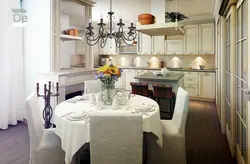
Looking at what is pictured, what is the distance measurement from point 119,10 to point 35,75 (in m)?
3.19

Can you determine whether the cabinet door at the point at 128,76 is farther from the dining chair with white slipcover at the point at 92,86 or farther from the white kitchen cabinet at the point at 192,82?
the dining chair with white slipcover at the point at 92,86

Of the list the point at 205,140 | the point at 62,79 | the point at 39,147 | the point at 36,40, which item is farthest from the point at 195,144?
the point at 36,40

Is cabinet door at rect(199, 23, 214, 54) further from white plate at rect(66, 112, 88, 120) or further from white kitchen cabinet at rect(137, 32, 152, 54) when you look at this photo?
white plate at rect(66, 112, 88, 120)

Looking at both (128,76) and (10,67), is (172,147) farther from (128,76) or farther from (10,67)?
(128,76)

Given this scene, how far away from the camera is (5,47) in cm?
388

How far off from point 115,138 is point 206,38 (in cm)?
596

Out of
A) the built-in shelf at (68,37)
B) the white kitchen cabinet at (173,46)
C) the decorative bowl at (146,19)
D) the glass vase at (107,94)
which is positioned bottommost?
the glass vase at (107,94)

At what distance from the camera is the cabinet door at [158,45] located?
24.3 ft

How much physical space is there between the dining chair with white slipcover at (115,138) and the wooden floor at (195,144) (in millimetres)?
1289

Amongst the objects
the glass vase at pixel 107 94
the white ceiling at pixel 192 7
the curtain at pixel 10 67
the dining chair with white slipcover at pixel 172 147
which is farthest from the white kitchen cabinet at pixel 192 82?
Result: the curtain at pixel 10 67

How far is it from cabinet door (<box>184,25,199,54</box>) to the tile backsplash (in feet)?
1.61

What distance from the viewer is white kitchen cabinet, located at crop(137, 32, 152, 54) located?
7688 millimetres

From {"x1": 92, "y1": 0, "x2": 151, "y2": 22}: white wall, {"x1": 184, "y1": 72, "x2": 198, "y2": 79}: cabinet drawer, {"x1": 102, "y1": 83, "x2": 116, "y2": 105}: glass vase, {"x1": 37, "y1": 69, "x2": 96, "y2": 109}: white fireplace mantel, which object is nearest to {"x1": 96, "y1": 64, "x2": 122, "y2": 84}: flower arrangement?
{"x1": 102, "y1": 83, "x2": 116, "y2": 105}: glass vase

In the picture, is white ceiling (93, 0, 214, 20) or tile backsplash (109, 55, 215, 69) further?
tile backsplash (109, 55, 215, 69)
